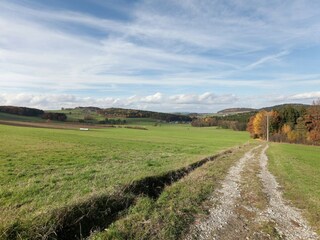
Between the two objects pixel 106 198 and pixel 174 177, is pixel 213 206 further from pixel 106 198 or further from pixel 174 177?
pixel 174 177

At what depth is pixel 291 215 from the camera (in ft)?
32.8

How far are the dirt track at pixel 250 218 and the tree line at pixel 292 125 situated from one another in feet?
259

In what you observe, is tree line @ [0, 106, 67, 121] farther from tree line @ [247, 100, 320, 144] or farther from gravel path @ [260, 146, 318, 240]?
gravel path @ [260, 146, 318, 240]

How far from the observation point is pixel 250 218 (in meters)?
9.41

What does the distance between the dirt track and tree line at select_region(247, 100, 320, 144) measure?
259ft

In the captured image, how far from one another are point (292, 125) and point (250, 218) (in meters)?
95.8

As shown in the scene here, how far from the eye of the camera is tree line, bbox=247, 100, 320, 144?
82688mm

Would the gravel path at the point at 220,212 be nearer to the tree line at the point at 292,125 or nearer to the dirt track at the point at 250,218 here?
the dirt track at the point at 250,218

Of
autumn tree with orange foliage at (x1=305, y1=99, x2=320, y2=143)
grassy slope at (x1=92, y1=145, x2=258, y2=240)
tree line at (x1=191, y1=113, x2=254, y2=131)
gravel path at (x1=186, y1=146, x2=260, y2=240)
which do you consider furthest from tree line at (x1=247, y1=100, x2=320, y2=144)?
grassy slope at (x1=92, y1=145, x2=258, y2=240)

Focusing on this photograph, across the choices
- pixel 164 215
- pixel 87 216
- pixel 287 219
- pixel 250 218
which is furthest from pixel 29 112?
pixel 287 219

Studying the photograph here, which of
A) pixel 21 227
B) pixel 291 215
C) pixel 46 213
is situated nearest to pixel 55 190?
pixel 46 213

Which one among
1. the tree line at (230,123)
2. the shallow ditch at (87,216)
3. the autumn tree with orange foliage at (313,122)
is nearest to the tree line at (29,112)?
the tree line at (230,123)

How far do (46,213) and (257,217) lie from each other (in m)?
6.70

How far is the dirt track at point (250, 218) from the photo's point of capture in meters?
8.03
